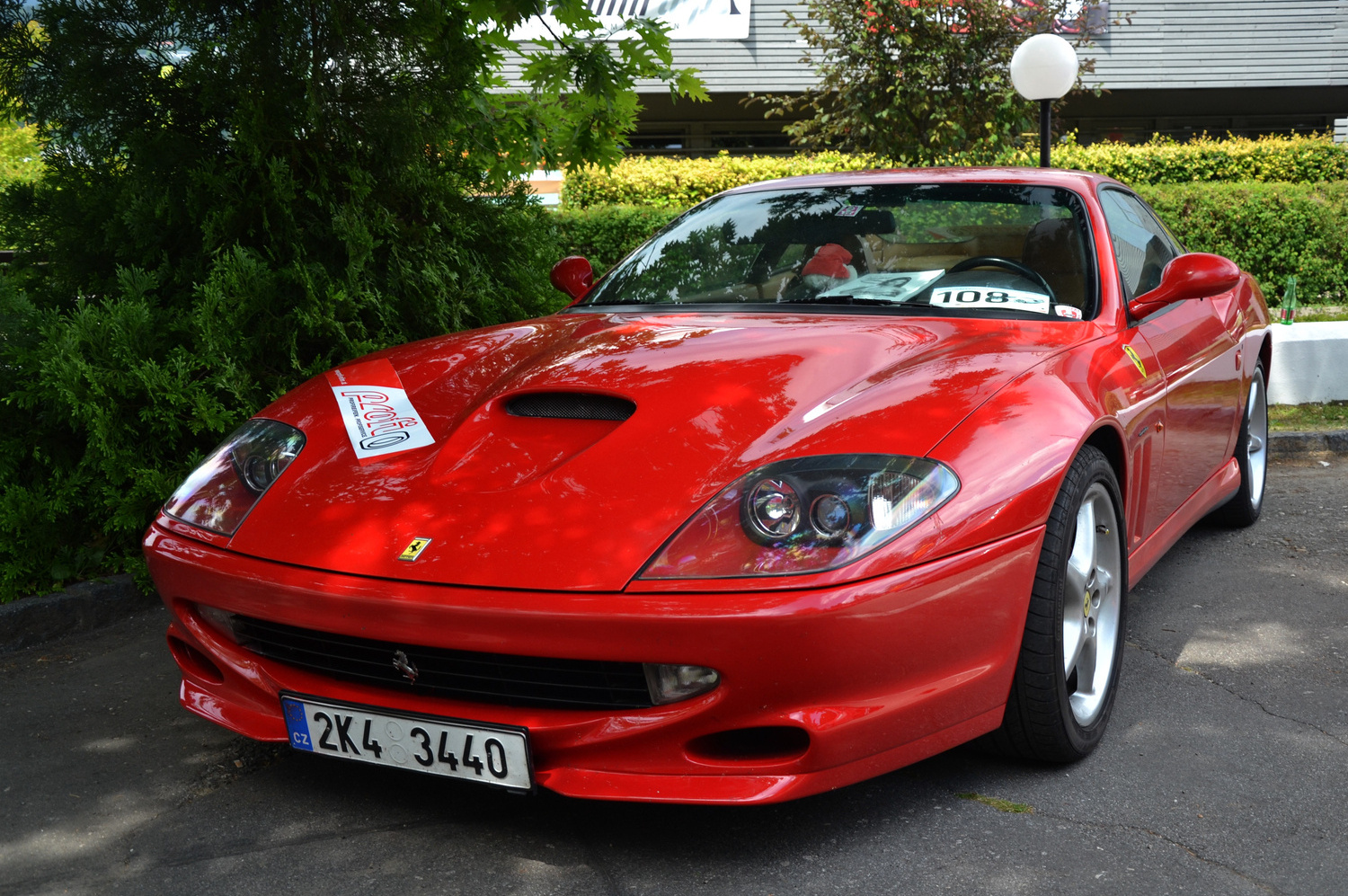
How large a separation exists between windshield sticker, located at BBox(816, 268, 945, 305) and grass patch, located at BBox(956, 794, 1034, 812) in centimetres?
137

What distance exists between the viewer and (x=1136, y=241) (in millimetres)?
3859

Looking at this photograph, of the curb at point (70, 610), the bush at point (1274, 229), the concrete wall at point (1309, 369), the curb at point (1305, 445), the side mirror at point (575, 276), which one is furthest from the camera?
the bush at point (1274, 229)

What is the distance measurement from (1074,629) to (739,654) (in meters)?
1.04

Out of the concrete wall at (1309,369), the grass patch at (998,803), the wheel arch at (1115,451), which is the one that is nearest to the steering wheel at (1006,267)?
the wheel arch at (1115,451)

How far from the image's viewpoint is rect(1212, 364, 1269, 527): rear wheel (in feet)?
14.6

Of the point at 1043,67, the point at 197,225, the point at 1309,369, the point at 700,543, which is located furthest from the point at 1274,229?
the point at 700,543

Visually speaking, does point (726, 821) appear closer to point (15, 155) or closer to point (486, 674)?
point (486, 674)

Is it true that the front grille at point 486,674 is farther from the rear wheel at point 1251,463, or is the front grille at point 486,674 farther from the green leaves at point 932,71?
the green leaves at point 932,71

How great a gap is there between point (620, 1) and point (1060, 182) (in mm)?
14570

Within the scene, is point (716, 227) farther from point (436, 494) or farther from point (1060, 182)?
point (436, 494)

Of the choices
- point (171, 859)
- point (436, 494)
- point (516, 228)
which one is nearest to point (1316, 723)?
point (436, 494)

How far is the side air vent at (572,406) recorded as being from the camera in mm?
2549

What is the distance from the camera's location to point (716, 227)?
379 centimetres

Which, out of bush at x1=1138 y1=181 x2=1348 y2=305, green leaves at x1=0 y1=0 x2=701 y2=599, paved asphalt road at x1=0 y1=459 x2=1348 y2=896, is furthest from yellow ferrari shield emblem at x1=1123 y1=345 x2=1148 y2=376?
bush at x1=1138 y1=181 x2=1348 y2=305
